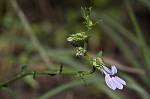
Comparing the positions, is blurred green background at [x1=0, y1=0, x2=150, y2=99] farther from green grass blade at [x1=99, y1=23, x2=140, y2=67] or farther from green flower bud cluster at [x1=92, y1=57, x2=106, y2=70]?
green flower bud cluster at [x1=92, y1=57, x2=106, y2=70]

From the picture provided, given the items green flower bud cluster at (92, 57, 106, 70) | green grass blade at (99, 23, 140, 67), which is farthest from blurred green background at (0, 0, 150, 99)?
green flower bud cluster at (92, 57, 106, 70)

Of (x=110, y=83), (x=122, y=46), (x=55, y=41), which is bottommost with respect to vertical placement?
(x=110, y=83)

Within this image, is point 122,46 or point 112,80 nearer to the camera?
point 112,80

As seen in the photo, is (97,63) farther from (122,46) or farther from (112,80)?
(122,46)

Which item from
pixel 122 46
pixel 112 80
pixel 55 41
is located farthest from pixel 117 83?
pixel 55 41

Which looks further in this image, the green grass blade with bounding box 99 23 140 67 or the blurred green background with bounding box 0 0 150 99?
the blurred green background with bounding box 0 0 150 99

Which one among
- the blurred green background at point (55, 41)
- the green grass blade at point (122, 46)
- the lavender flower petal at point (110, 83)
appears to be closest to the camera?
the lavender flower petal at point (110, 83)

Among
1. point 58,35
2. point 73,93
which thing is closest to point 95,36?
point 58,35

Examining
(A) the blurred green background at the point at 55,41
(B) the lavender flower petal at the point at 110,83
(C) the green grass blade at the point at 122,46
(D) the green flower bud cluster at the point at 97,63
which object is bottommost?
(B) the lavender flower petal at the point at 110,83

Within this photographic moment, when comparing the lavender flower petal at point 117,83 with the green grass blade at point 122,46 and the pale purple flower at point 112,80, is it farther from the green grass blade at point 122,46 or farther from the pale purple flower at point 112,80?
the green grass blade at point 122,46

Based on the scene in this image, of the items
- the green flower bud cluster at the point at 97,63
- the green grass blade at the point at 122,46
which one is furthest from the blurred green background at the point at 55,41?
the green flower bud cluster at the point at 97,63

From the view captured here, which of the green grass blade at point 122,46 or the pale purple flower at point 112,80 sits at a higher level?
the green grass blade at point 122,46
